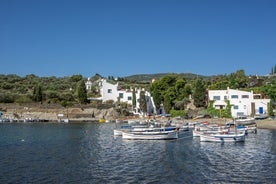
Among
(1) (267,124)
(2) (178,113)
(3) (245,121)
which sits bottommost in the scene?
(1) (267,124)

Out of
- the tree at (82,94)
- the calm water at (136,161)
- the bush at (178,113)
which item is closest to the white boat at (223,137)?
the calm water at (136,161)

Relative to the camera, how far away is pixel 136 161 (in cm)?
3234

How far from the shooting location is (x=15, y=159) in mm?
33250

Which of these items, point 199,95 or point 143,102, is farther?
point 143,102

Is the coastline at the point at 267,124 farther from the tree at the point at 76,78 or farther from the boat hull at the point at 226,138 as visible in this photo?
the tree at the point at 76,78

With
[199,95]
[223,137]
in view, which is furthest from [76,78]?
[223,137]

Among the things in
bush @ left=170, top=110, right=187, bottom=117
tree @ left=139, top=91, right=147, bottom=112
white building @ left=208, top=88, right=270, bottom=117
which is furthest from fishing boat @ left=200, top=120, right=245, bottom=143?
tree @ left=139, top=91, right=147, bottom=112

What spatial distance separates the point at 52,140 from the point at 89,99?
54.1 meters

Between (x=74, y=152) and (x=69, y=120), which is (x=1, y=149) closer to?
(x=74, y=152)

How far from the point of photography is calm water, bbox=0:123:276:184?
25781 mm

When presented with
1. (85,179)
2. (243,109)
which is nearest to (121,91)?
(243,109)

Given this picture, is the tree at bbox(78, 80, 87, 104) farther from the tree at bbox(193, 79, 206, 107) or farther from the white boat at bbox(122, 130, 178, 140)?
the white boat at bbox(122, 130, 178, 140)

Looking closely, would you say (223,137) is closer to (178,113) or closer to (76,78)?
(178,113)

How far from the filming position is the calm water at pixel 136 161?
25781mm
